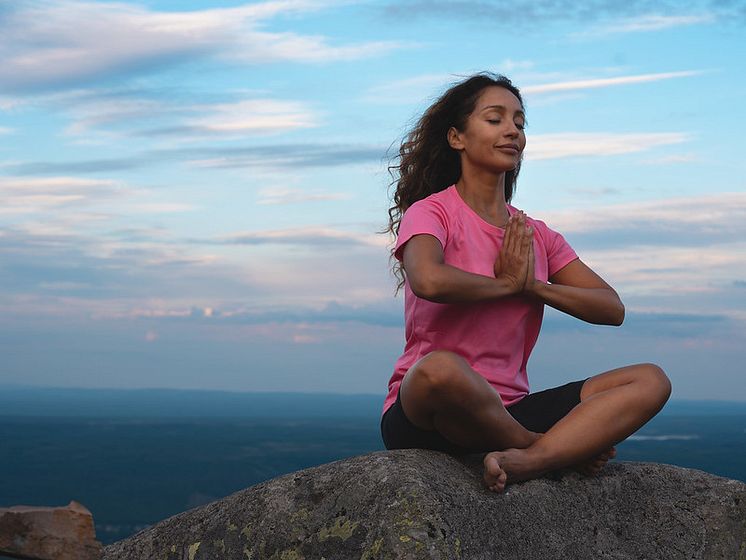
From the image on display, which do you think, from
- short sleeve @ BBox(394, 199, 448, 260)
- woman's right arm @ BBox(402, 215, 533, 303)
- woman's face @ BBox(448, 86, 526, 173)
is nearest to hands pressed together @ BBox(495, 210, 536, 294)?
woman's right arm @ BBox(402, 215, 533, 303)

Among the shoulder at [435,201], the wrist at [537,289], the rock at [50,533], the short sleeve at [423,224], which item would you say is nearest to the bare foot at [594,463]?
the wrist at [537,289]

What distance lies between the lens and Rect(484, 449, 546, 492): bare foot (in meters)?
5.41

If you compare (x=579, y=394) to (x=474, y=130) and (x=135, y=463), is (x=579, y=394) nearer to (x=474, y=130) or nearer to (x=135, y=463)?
(x=474, y=130)

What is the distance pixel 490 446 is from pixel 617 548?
94 centimetres

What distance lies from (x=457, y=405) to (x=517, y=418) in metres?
0.74

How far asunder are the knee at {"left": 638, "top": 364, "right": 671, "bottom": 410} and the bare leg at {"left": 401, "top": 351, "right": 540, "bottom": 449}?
27.7 inches

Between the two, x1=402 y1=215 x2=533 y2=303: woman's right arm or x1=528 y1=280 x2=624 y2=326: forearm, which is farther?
x1=528 y1=280 x2=624 y2=326: forearm

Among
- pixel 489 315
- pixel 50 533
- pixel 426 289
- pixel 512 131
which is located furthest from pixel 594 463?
pixel 50 533

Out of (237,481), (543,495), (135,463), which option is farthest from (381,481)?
(135,463)

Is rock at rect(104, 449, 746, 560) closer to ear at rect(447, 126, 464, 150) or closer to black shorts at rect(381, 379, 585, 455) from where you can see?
black shorts at rect(381, 379, 585, 455)

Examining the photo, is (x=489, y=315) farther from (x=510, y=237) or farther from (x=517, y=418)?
(x=517, y=418)

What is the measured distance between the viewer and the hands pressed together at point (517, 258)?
19.4ft

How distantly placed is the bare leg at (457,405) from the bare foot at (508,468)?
115 mm

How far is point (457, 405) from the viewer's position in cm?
546
